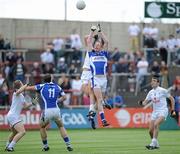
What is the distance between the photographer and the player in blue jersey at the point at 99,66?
24719 mm

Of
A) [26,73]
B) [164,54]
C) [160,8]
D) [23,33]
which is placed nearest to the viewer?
[160,8]

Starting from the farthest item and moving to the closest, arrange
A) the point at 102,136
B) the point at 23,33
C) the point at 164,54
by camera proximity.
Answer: the point at 23,33
the point at 164,54
the point at 102,136

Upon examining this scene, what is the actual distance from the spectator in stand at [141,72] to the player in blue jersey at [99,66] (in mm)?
16836

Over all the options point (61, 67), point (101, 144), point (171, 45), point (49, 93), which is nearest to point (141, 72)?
point (171, 45)

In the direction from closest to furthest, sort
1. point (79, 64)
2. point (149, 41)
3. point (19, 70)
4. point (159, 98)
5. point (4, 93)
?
point (159, 98) < point (4, 93) < point (19, 70) < point (79, 64) < point (149, 41)

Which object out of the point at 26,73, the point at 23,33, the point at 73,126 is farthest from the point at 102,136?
the point at 23,33

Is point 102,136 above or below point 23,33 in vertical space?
below

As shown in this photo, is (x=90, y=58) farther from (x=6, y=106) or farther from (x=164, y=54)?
(x=164, y=54)

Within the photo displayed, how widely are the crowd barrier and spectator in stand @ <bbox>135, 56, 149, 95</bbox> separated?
3.14 m

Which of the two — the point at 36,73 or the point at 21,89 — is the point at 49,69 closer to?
the point at 36,73

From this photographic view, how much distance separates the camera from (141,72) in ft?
139

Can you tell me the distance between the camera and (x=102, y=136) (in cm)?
3253

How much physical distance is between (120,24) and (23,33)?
6818 mm

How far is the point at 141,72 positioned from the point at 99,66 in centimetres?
1773
